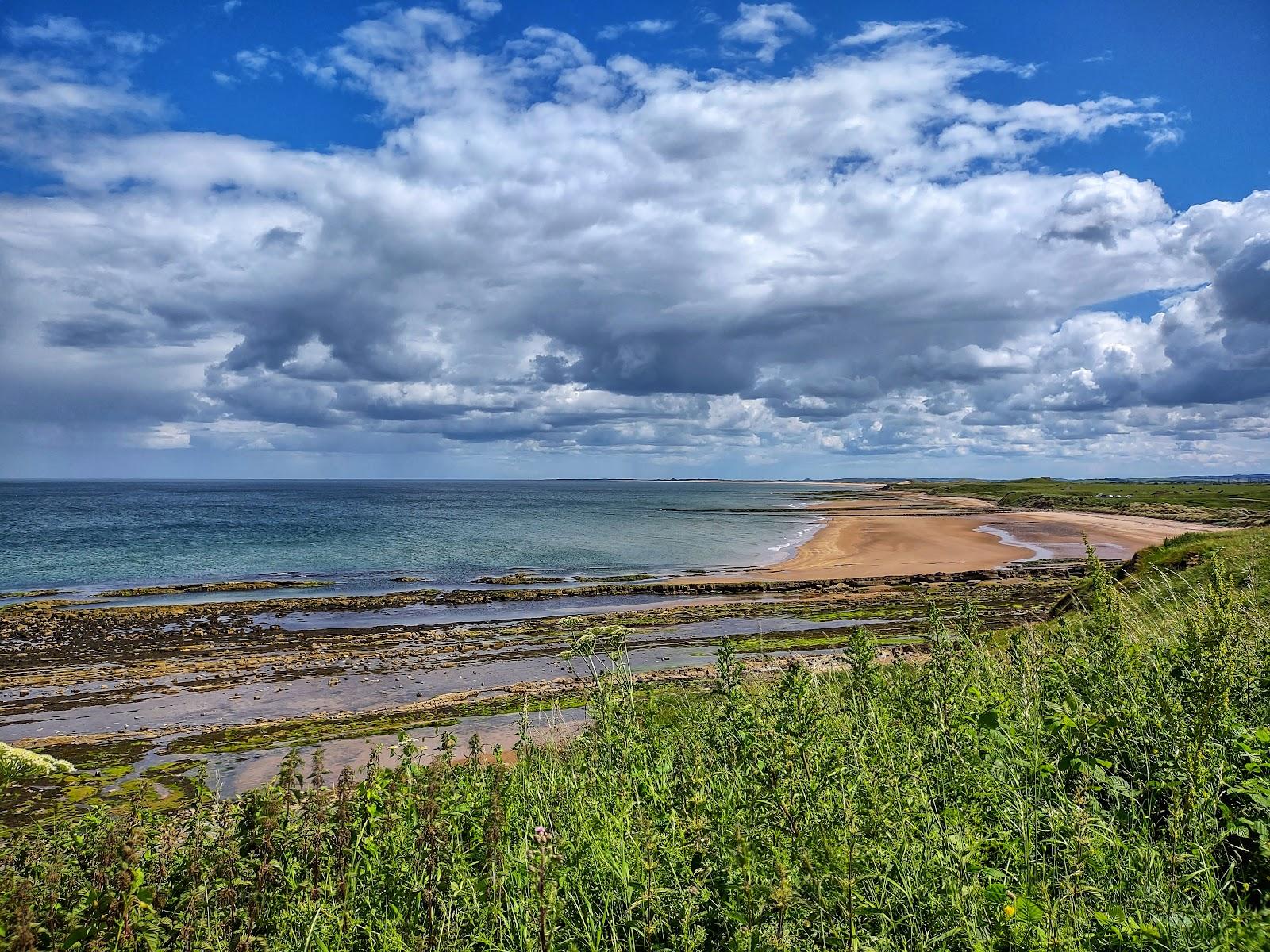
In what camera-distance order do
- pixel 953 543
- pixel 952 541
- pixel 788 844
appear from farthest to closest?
pixel 952 541, pixel 953 543, pixel 788 844

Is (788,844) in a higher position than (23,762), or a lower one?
higher

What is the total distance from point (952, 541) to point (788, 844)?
2791 inches

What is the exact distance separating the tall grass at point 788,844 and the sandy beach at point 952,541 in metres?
33.4

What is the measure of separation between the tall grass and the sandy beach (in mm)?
33420

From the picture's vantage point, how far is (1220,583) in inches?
205

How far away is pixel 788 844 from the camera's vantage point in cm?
383

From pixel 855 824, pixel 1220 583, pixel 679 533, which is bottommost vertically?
pixel 679 533

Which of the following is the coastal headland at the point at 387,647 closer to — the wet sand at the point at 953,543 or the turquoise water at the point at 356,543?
the wet sand at the point at 953,543

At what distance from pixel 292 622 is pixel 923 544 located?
52612 millimetres

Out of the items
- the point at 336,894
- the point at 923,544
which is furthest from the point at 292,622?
the point at 923,544

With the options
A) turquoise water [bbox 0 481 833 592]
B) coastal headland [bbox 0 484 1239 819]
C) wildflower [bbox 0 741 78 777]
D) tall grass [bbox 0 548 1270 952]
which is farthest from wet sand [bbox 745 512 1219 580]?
wildflower [bbox 0 741 78 777]

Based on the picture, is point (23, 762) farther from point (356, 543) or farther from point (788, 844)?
point (356, 543)

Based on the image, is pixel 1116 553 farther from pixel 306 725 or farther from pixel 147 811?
Result: pixel 147 811

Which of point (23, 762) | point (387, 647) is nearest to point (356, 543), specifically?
point (387, 647)
